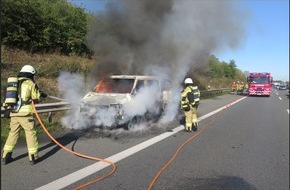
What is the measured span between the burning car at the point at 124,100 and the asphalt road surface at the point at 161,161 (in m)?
0.44

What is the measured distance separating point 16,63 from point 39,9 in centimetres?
256

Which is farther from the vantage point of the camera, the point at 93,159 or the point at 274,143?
the point at 274,143

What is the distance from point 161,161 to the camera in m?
6.85

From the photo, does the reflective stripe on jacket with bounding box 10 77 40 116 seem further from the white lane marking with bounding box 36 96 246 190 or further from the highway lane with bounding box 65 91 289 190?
the highway lane with bounding box 65 91 289 190

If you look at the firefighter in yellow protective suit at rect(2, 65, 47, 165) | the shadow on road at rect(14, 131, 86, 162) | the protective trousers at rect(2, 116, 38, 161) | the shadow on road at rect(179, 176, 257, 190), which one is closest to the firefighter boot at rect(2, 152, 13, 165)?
the firefighter in yellow protective suit at rect(2, 65, 47, 165)

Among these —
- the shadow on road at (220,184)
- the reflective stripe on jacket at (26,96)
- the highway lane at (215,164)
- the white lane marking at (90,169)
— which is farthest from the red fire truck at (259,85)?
the reflective stripe on jacket at (26,96)

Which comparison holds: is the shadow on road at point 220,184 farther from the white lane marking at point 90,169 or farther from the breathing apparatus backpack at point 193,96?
the breathing apparatus backpack at point 193,96

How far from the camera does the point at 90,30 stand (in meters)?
13.8

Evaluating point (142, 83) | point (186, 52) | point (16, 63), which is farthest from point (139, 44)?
point (16, 63)

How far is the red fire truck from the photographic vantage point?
29047 mm

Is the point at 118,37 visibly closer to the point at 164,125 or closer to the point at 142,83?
the point at 142,83

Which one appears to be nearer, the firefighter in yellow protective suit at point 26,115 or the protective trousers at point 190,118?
the firefighter in yellow protective suit at point 26,115

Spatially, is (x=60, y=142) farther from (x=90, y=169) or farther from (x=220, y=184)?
(x=220, y=184)

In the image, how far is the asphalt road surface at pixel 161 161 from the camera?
543cm
